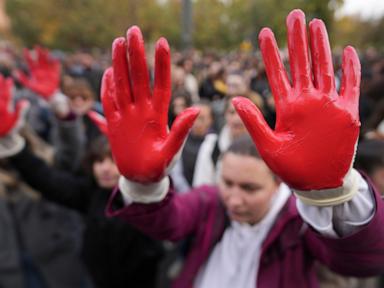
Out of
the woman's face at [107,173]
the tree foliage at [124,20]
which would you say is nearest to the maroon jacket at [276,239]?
the woman's face at [107,173]

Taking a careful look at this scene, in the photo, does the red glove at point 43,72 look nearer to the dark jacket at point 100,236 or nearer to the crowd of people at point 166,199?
the crowd of people at point 166,199

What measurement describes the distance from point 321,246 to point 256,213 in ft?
0.94

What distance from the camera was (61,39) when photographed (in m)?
27.3

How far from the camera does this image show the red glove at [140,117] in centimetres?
106

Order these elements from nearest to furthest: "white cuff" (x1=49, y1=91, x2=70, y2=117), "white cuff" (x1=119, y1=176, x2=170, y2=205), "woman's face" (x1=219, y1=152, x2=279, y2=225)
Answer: "white cuff" (x1=119, y1=176, x2=170, y2=205)
"woman's face" (x1=219, y1=152, x2=279, y2=225)
"white cuff" (x1=49, y1=91, x2=70, y2=117)

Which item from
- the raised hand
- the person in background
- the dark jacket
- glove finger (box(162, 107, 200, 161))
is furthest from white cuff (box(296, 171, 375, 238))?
the raised hand

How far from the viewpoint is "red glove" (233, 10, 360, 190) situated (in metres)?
0.91

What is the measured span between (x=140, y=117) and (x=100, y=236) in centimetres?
112

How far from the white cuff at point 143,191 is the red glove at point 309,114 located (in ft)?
1.29

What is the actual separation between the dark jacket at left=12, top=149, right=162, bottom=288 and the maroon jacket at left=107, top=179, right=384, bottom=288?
1.78ft

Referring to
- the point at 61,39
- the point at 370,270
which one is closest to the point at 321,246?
the point at 370,270

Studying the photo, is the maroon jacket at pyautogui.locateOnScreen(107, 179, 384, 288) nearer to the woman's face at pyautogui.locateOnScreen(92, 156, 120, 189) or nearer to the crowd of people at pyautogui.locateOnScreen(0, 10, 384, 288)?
the crowd of people at pyautogui.locateOnScreen(0, 10, 384, 288)

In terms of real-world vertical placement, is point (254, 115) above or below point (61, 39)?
above

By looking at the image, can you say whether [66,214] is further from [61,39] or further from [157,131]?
[61,39]
